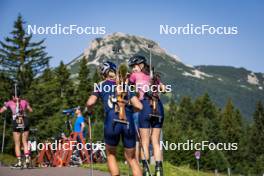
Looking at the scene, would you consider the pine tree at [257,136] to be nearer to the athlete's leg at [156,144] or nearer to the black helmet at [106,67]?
the athlete's leg at [156,144]

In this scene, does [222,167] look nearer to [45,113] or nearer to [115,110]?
[45,113]

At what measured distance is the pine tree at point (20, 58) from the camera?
148ft

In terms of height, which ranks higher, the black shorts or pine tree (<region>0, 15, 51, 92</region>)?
pine tree (<region>0, 15, 51, 92</region>)

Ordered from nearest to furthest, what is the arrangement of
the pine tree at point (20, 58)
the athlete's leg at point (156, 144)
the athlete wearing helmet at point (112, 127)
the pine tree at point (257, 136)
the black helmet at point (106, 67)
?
the athlete wearing helmet at point (112, 127)
the black helmet at point (106, 67)
the athlete's leg at point (156, 144)
the pine tree at point (20, 58)
the pine tree at point (257, 136)

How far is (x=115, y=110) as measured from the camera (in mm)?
6555

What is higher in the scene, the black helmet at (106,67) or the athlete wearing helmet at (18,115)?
the black helmet at (106,67)

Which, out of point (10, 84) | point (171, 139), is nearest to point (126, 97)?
point (10, 84)

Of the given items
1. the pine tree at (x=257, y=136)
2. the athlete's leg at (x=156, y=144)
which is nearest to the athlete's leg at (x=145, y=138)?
the athlete's leg at (x=156, y=144)

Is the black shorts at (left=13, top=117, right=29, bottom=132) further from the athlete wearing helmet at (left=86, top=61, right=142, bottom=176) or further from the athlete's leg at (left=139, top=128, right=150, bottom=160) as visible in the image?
the athlete wearing helmet at (left=86, top=61, right=142, bottom=176)

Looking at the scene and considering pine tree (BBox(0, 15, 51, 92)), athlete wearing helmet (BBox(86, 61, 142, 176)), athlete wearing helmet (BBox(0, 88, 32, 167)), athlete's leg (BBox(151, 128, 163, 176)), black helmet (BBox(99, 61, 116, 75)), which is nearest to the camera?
athlete wearing helmet (BBox(86, 61, 142, 176))

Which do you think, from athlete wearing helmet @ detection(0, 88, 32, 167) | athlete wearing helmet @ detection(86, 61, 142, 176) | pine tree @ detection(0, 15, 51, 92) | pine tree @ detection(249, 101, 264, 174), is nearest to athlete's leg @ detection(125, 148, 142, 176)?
athlete wearing helmet @ detection(86, 61, 142, 176)

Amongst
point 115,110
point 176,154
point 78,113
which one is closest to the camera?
point 115,110

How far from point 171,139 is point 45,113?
49.2ft

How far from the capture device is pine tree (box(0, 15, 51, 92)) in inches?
1773
